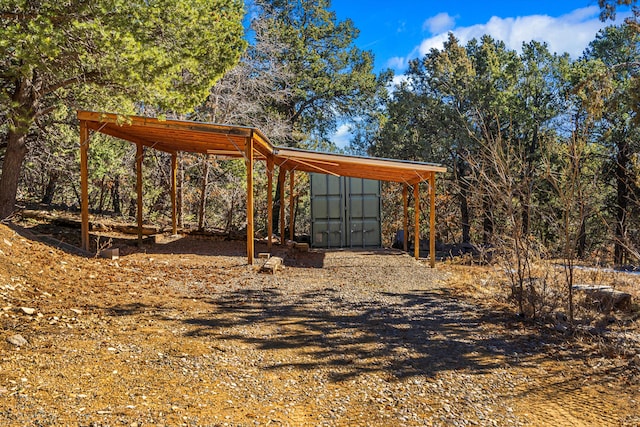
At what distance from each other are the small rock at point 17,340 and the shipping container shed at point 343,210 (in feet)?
43.4

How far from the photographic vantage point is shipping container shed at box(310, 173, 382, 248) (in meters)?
17.0

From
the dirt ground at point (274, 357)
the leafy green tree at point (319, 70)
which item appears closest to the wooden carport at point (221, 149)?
the dirt ground at point (274, 357)

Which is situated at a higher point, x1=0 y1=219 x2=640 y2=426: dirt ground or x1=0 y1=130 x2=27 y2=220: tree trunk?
x1=0 y1=130 x2=27 y2=220: tree trunk

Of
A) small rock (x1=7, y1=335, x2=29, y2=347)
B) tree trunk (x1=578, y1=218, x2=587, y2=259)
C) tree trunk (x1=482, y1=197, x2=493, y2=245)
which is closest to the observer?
small rock (x1=7, y1=335, x2=29, y2=347)

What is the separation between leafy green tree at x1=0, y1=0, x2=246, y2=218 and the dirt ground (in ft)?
8.37

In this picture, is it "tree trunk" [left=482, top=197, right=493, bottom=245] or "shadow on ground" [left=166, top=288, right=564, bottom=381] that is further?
"tree trunk" [left=482, top=197, right=493, bottom=245]

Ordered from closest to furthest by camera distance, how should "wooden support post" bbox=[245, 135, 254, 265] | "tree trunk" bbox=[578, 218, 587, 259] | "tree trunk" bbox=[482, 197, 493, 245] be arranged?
"tree trunk" bbox=[578, 218, 587, 259] → "tree trunk" bbox=[482, 197, 493, 245] → "wooden support post" bbox=[245, 135, 254, 265]

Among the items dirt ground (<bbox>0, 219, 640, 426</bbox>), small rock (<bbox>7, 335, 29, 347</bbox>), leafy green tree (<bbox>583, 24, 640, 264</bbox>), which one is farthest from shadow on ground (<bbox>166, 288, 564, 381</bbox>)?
leafy green tree (<bbox>583, 24, 640, 264</bbox>)

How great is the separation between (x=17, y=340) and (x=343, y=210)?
1369 cm

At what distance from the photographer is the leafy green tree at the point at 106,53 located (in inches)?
216

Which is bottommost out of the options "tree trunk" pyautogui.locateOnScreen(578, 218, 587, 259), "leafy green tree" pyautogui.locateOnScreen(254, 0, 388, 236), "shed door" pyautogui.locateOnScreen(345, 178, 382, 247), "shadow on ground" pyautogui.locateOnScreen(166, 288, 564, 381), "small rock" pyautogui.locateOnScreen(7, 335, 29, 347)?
"shadow on ground" pyautogui.locateOnScreen(166, 288, 564, 381)

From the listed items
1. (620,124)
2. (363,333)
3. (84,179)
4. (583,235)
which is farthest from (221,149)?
(620,124)

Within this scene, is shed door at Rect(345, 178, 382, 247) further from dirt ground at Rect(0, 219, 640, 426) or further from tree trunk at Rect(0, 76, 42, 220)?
tree trunk at Rect(0, 76, 42, 220)

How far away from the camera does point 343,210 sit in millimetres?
17062
